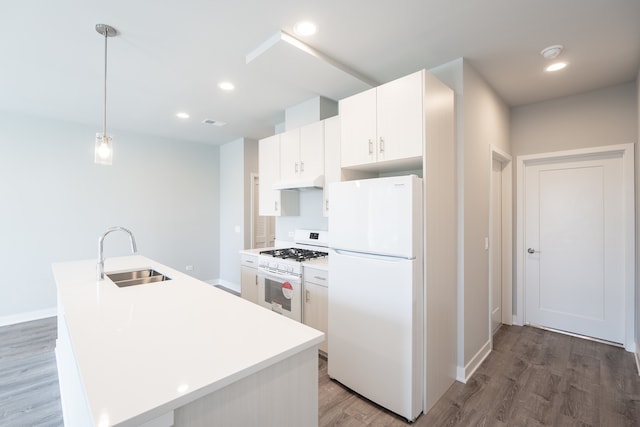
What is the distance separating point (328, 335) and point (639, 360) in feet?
9.16

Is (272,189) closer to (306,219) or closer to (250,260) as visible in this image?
(306,219)

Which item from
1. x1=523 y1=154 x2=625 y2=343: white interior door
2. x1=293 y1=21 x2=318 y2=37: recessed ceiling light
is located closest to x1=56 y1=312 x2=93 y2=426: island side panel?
x1=293 y1=21 x2=318 y2=37: recessed ceiling light

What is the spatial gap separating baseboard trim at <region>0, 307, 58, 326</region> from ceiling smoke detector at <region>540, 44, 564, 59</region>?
20.9ft

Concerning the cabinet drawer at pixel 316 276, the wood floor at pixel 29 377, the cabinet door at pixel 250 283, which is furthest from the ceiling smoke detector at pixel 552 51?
the wood floor at pixel 29 377

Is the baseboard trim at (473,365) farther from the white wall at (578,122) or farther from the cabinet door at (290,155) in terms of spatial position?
the cabinet door at (290,155)

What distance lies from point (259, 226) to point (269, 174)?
1799mm

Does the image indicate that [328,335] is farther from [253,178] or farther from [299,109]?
[253,178]

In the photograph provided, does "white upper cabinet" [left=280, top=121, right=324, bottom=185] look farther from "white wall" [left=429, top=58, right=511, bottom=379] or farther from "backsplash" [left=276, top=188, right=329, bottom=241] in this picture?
"white wall" [left=429, top=58, right=511, bottom=379]

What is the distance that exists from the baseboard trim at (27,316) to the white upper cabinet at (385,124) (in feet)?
15.1

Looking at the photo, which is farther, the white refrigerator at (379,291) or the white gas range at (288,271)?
the white gas range at (288,271)

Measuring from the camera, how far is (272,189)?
12.6 feet

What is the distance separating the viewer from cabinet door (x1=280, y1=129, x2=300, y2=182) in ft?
11.4

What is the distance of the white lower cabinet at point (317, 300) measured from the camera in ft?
8.89

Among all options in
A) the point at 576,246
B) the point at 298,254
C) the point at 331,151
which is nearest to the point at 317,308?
the point at 298,254
